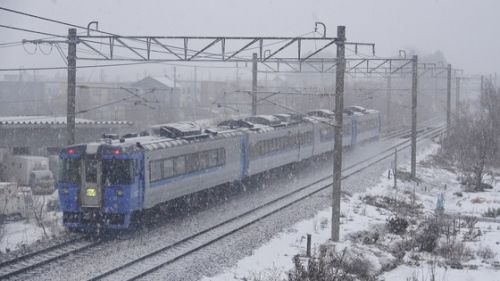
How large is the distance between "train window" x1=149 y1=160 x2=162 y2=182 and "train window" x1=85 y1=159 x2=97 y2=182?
1.55 m

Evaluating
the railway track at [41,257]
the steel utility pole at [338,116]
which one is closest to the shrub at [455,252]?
the steel utility pole at [338,116]

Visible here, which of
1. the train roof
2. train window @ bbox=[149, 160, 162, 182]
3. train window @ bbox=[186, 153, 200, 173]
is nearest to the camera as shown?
the train roof

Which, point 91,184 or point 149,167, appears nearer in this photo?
point 91,184

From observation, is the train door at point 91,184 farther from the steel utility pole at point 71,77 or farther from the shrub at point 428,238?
the shrub at point 428,238

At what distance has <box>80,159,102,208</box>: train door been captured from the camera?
1591cm

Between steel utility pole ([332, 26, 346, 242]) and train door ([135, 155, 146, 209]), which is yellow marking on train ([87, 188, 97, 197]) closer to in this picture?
train door ([135, 155, 146, 209])

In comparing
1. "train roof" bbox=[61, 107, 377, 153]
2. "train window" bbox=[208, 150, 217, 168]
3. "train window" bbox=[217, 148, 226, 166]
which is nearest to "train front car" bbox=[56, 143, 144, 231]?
"train roof" bbox=[61, 107, 377, 153]

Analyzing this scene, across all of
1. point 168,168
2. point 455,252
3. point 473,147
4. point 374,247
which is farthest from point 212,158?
point 473,147

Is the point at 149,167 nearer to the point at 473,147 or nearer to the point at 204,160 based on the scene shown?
the point at 204,160

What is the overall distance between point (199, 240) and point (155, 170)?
2520 millimetres

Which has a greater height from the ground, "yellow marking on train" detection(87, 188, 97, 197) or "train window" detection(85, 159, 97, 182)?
"train window" detection(85, 159, 97, 182)

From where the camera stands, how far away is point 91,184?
15969 mm

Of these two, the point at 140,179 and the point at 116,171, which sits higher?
the point at 116,171

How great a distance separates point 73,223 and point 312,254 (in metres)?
6.23
